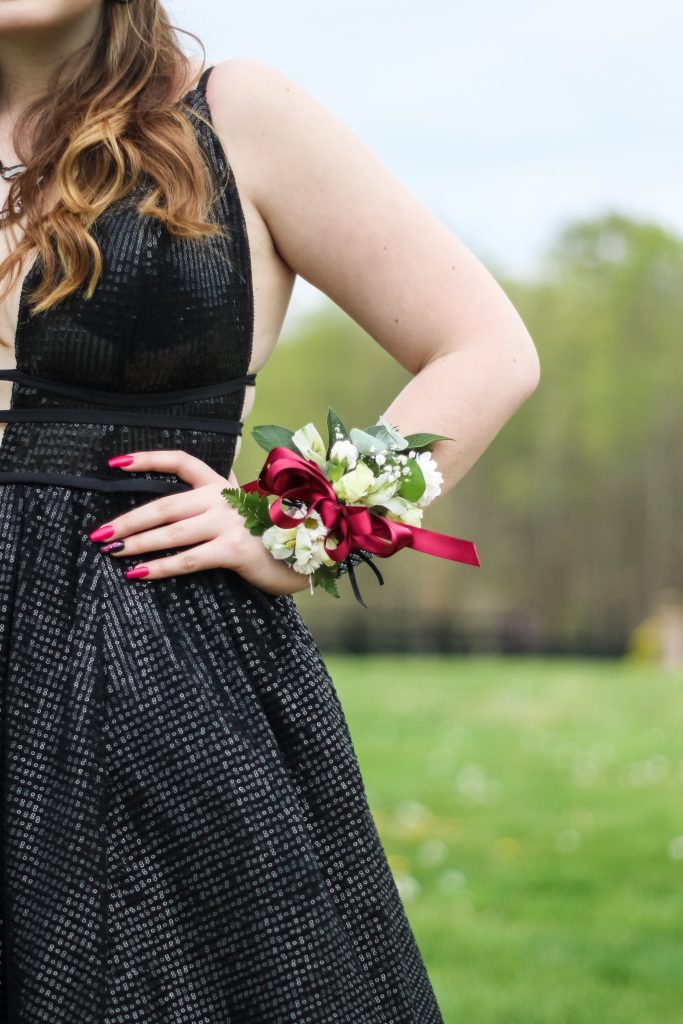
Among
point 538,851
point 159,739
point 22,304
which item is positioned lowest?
point 538,851

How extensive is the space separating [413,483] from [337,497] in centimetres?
12

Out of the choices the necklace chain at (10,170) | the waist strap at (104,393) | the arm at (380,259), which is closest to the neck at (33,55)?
the necklace chain at (10,170)

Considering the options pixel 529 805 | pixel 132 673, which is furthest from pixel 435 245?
pixel 529 805

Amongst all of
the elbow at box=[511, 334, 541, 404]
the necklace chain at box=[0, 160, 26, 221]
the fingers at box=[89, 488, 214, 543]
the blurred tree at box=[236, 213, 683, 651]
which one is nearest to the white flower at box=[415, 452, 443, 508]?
the elbow at box=[511, 334, 541, 404]

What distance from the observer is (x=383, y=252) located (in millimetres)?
1959

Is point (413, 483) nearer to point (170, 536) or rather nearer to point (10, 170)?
point (170, 536)

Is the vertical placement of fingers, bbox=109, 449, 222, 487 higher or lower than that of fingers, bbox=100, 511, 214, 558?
higher

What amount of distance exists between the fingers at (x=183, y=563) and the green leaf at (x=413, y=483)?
0.94 ft

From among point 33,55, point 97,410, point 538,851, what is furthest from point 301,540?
point 538,851

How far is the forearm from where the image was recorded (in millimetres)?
1957

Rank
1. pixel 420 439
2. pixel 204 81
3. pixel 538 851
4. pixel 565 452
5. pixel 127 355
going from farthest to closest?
pixel 565 452
pixel 538 851
pixel 204 81
pixel 420 439
pixel 127 355

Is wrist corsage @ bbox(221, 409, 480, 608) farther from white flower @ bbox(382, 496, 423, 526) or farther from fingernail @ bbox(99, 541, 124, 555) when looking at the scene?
fingernail @ bbox(99, 541, 124, 555)

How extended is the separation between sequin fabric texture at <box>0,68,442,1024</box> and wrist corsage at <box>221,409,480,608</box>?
103 millimetres

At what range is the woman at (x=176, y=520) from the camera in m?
1.69
